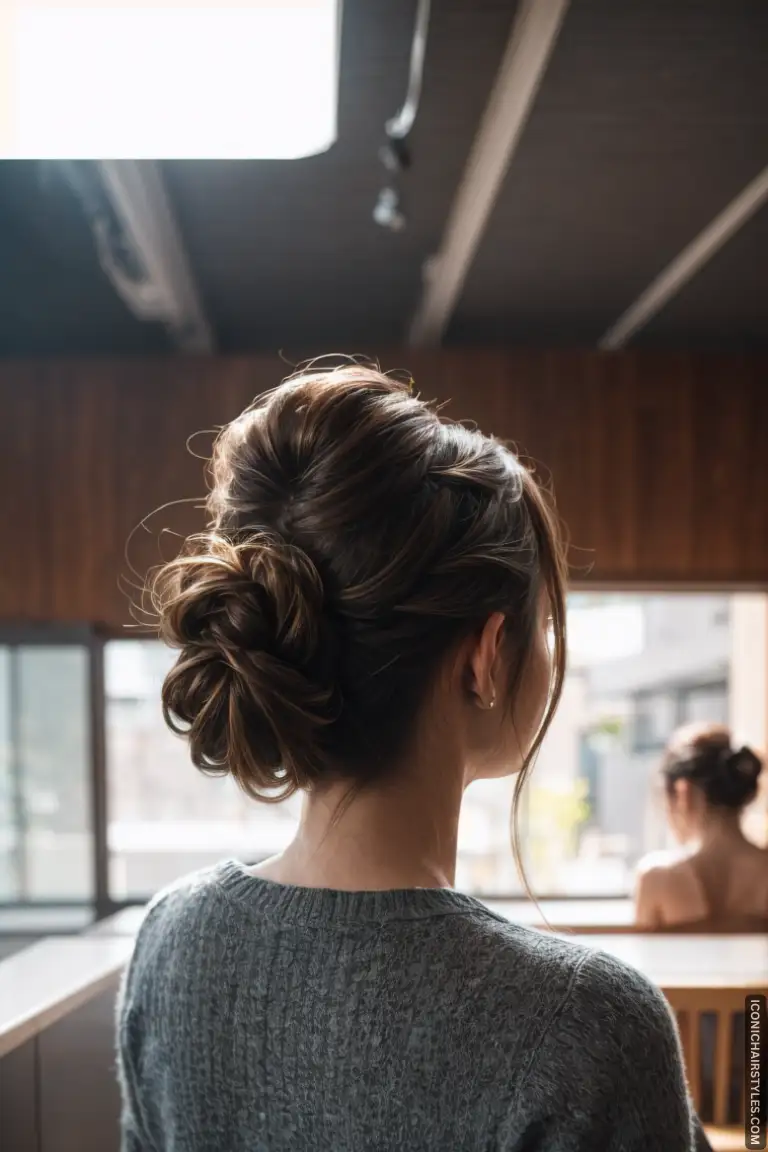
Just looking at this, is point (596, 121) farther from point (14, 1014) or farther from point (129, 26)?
point (14, 1014)

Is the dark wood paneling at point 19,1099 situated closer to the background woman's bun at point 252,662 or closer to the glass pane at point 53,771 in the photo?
the background woman's bun at point 252,662

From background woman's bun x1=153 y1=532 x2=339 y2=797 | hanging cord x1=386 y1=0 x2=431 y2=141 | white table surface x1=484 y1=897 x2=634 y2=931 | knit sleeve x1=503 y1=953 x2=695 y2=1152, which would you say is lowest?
white table surface x1=484 y1=897 x2=634 y2=931

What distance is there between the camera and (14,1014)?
972 mm

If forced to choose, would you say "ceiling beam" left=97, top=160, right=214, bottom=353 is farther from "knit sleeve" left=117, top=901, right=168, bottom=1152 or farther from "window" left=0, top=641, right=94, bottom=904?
"knit sleeve" left=117, top=901, right=168, bottom=1152

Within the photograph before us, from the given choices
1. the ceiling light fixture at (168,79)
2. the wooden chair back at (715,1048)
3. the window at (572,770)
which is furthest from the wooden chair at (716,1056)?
the window at (572,770)

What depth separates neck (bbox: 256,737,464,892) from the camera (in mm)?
598

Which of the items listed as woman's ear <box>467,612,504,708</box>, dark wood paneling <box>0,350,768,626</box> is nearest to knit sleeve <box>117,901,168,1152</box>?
woman's ear <box>467,612,504,708</box>

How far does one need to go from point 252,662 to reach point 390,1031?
209 millimetres

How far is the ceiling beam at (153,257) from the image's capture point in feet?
7.97

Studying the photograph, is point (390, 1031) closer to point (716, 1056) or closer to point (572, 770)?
point (716, 1056)

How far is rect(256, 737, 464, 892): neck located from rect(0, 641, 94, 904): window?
314 centimetres

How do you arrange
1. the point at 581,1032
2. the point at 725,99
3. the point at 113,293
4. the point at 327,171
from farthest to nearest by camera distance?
1. the point at 113,293
2. the point at 327,171
3. the point at 725,99
4. the point at 581,1032

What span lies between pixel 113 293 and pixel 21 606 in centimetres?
107

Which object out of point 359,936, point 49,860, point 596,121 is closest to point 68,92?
point 359,936
